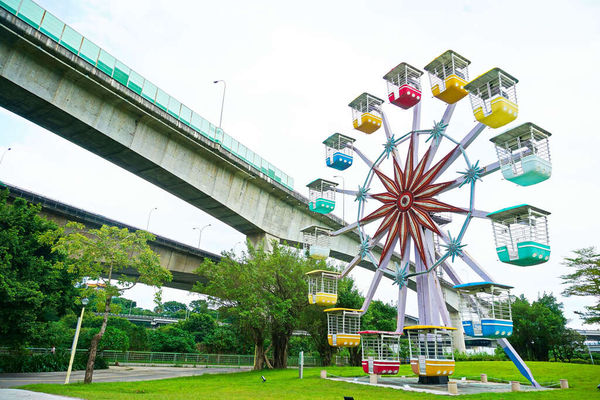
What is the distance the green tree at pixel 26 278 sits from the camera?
86.2ft

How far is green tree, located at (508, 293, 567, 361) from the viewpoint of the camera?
152 feet

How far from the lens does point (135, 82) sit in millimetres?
25969

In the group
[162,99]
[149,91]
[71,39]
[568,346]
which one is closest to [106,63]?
[71,39]

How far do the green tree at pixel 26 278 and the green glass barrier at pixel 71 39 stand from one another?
10.9m

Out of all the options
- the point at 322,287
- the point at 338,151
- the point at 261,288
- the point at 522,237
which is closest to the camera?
the point at 522,237

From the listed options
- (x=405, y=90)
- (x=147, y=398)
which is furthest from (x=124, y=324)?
(x=405, y=90)

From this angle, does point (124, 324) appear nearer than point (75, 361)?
No

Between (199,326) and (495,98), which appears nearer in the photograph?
(495,98)

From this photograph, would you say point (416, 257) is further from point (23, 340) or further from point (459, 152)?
point (23, 340)

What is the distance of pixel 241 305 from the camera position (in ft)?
96.8

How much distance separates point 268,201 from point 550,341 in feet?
122

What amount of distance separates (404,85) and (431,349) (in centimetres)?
1444

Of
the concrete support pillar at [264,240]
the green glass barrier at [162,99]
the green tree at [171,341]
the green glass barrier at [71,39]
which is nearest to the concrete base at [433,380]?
the concrete support pillar at [264,240]

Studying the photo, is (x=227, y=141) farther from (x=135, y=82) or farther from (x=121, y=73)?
(x=121, y=73)
